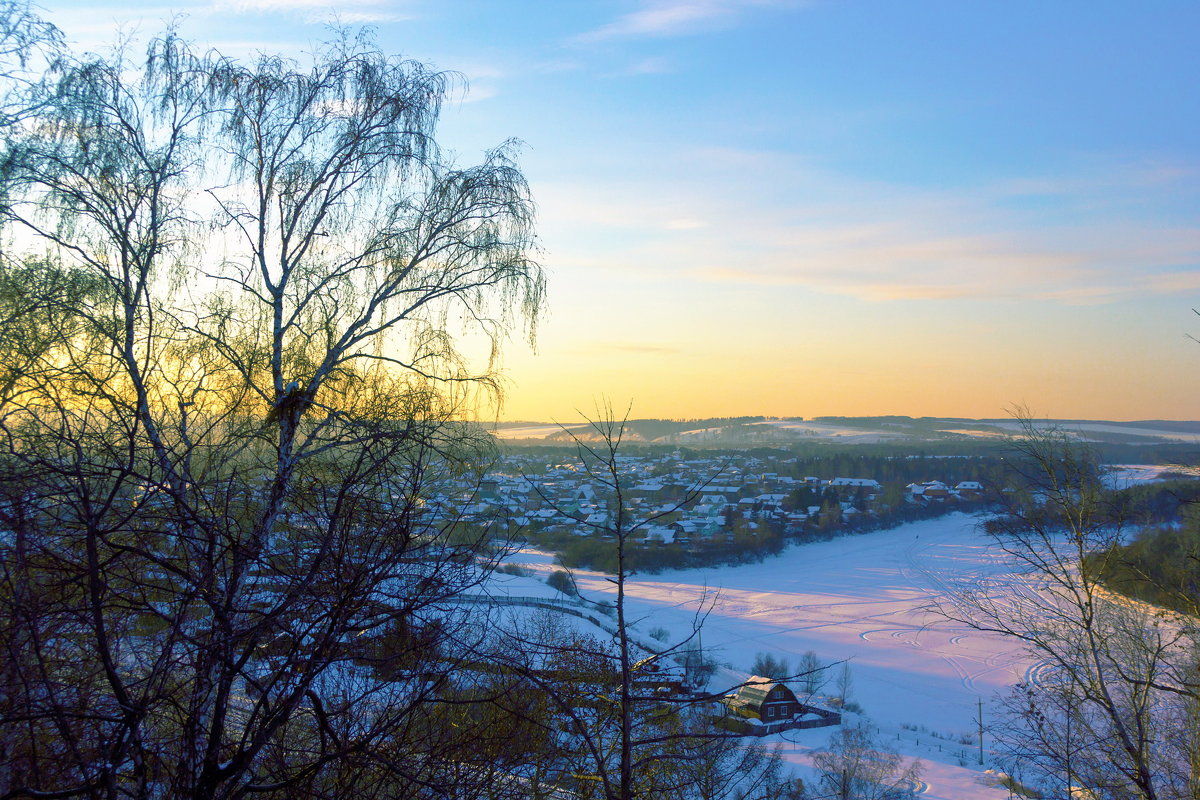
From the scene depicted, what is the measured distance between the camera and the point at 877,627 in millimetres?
20891

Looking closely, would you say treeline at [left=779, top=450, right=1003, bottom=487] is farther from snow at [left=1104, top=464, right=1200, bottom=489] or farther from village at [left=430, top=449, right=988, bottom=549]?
snow at [left=1104, top=464, right=1200, bottom=489]

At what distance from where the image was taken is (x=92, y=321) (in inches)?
181

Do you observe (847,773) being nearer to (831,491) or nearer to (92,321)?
(92,321)

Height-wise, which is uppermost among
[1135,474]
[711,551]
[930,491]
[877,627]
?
[1135,474]

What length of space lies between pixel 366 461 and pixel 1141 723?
188 inches

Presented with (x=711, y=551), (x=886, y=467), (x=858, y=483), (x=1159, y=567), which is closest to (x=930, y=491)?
(x=858, y=483)

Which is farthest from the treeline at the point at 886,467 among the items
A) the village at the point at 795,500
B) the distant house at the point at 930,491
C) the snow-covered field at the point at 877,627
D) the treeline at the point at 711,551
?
the treeline at the point at 711,551

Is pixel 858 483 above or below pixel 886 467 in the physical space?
below

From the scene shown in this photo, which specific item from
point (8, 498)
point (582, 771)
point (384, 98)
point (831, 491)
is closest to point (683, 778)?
point (582, 771)

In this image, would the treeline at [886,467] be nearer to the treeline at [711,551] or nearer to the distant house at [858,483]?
the distant house at [858,483]

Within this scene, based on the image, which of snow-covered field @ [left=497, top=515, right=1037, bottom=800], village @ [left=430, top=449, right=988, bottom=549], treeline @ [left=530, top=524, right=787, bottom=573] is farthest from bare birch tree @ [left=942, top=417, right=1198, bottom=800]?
treeline @ [left=530, top=524, right=787, bottom=573]

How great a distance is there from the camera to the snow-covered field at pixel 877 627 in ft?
43.0

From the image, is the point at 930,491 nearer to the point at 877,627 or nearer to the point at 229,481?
the point at 877,627

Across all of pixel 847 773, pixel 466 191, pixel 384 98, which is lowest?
pixel 847 773
